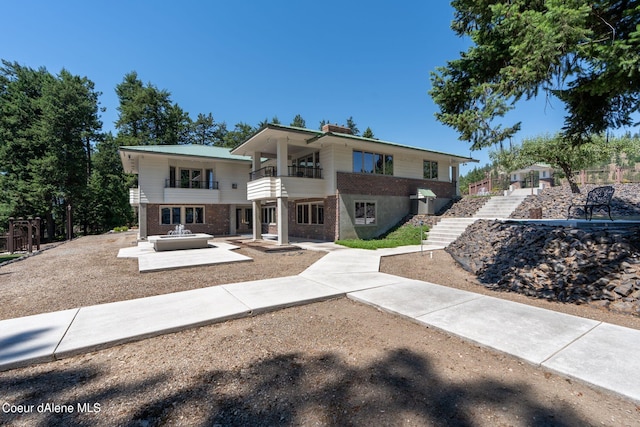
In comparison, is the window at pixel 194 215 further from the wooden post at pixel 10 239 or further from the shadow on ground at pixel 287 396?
the shadow on ground at pixel 287 396

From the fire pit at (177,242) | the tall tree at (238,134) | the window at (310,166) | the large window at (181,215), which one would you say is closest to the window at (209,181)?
the large window at (181,215)

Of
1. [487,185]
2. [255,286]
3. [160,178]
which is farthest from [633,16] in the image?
[487,185]

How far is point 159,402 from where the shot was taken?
2510 millimetres

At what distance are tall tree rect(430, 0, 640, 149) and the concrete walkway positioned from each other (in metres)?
3.69

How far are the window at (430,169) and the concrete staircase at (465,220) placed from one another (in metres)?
3.85

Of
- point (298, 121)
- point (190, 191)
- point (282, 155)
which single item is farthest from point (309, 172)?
point (298, 121)

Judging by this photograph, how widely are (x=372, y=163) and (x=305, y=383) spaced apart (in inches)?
585

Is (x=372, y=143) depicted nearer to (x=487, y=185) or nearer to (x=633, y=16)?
(x=633, y=16)

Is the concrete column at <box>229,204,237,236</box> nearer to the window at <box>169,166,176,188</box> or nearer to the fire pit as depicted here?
the window at <box>169,166,176,188</box>

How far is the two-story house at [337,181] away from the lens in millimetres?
14492

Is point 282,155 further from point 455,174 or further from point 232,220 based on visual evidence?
point 455,174

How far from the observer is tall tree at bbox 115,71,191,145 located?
1459 inches

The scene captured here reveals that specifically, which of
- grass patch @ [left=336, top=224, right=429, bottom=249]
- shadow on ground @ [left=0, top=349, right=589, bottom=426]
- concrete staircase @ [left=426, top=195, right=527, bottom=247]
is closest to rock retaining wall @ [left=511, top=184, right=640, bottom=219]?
concrete staircase @ [left=426, top=195, right=527, bottom=247]

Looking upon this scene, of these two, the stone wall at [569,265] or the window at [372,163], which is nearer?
the stone wall at [569,265]
